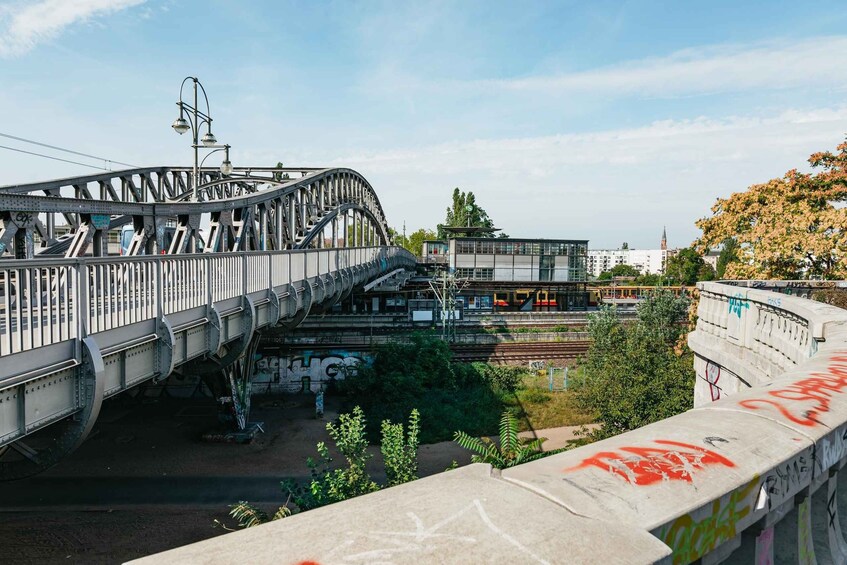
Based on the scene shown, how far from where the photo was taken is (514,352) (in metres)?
33.3

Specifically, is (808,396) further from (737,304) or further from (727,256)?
(727,256)

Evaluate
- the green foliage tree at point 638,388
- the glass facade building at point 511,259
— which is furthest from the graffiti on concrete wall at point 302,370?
the glass facade building at point 511,259

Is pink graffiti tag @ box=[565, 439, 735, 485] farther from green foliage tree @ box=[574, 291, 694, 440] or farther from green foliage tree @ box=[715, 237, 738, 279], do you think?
green foliage tree @ box=[715, 237, 738, 279]

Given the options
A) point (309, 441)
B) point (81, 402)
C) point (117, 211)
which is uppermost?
point (117, 211)

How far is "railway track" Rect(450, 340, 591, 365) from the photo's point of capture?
32.2 meters

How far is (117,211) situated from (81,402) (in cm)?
556

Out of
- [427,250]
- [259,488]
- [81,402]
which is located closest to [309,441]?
[259,488]

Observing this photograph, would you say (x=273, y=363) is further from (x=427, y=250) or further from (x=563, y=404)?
(x=427, y=250)

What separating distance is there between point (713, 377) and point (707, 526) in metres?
9.73

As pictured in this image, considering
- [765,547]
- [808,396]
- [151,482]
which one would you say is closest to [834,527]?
[808,396]

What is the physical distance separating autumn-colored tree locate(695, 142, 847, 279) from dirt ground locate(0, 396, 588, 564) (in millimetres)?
10027

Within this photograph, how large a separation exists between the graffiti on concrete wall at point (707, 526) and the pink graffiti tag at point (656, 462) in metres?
0.15

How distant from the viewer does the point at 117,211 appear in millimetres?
11211

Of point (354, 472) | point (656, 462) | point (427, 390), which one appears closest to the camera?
point (656, 462)
